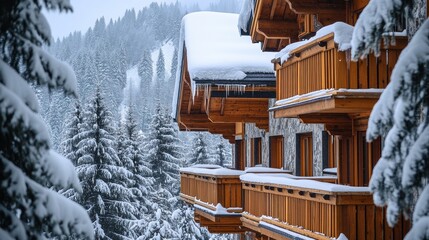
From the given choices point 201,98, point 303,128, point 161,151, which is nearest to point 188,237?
point 161,151

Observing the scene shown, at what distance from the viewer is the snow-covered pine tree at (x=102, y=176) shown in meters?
32.4

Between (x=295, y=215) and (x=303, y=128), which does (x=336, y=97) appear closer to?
(x=295, y=215)

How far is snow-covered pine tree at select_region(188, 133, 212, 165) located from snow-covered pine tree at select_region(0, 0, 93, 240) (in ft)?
131

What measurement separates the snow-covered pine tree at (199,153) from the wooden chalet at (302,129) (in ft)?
69.7

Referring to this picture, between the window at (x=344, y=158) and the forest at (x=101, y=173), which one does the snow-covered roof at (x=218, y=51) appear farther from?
the window at (x=344, y=158)

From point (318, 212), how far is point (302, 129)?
628cm

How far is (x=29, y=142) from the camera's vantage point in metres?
5.34

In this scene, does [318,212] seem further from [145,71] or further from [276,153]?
[145,71]

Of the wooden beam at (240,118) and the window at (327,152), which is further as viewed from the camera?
the wooden beam at (240,118)

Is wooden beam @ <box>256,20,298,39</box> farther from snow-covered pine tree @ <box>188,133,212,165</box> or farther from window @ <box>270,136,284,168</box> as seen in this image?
snow-covered pine tree @ <box>188,133,212,165</box>

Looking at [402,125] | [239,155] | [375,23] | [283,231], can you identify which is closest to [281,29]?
[283,231]

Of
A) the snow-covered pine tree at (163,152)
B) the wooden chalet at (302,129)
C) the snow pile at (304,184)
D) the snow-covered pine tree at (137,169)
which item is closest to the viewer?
the snow pile at (304,184)

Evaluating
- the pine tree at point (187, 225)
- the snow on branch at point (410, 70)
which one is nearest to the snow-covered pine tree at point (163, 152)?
the pine tree at point (187, 225)

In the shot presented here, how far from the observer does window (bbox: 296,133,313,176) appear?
58.5 feet
